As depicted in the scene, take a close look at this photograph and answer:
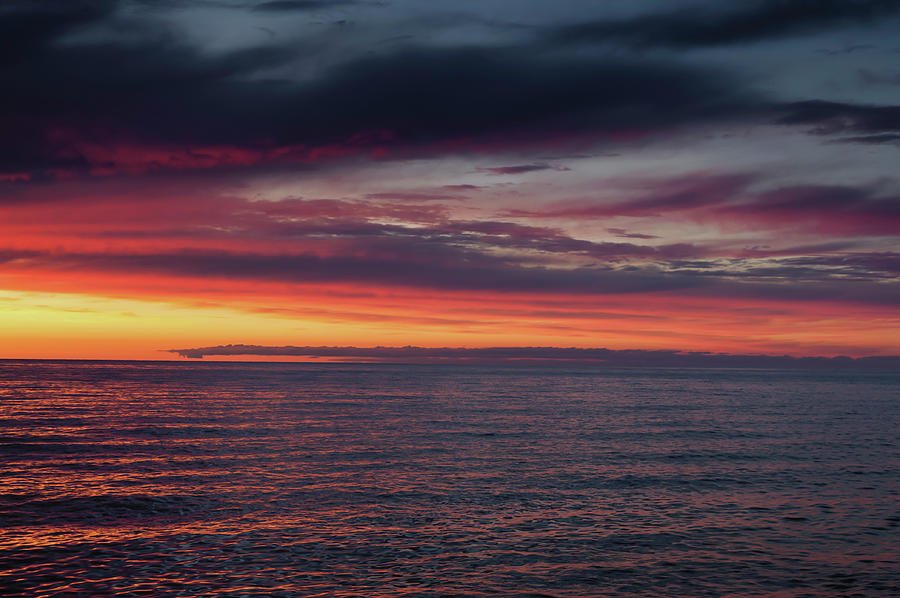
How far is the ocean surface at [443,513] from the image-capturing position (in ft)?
61.2

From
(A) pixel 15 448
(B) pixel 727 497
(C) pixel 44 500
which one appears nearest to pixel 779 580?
(B) pixel 727 497

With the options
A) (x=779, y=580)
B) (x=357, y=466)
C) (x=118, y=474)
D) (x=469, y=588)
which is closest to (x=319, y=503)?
(x=357, y=466)

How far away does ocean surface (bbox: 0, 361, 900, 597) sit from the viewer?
18.7m

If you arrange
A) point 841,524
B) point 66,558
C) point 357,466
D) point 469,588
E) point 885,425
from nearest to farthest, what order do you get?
point 469,588
point 66,558
point 841,524
point 357,466
point 885,425

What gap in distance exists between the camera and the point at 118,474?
35.1 meters

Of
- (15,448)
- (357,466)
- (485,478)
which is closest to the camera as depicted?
(485,478)

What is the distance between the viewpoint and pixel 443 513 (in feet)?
86.6

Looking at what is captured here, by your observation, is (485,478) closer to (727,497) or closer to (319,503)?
(319,503)

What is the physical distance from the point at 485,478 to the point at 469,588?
16406mm

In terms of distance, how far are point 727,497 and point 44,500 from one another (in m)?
31.2

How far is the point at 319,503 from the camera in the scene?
28.0 metres

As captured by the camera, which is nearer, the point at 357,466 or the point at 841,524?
the point at 841,524

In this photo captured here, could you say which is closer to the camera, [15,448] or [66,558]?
[66,558]

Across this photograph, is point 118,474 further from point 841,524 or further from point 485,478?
point 841,524
